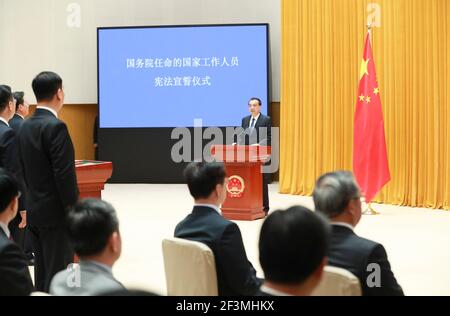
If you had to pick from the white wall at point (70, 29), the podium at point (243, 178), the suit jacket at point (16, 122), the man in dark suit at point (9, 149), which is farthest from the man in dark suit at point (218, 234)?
the white wall at point (70, 29)

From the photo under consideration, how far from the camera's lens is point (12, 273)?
255 cm

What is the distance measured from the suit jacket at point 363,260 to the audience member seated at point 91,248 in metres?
0.84

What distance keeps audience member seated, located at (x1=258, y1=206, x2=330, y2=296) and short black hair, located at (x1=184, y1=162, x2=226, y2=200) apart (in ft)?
4.70

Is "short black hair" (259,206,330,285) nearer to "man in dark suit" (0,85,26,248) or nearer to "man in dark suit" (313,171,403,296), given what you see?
"man in dark suit" (313,171,403,296)

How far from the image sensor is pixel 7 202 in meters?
3.01

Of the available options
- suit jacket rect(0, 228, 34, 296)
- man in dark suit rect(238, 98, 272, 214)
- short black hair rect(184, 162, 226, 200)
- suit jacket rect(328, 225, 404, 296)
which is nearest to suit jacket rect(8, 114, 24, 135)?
short black hair rect(184, 162, 226, 200)

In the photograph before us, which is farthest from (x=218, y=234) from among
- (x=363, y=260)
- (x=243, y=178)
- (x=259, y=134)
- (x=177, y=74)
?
(x=177, y=74)

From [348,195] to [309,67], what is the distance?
800cm

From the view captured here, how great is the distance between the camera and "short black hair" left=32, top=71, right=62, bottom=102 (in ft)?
12.5

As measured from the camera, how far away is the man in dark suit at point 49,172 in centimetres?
370

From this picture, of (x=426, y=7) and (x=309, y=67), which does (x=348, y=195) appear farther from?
(x=309, y=67)

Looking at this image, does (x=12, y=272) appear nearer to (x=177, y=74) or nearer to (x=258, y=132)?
(x=258, y=132)

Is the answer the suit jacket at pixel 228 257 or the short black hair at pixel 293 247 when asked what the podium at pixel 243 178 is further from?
the short black hair at pixel 293 247

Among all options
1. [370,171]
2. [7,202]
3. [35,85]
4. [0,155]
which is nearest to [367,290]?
[7,202]
